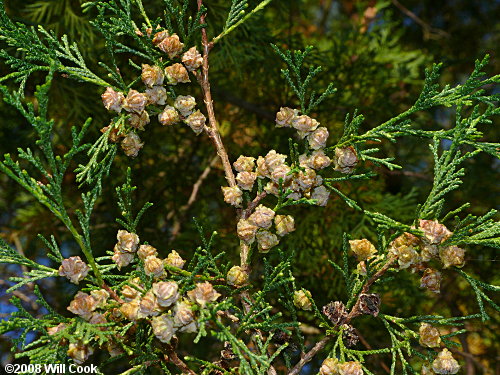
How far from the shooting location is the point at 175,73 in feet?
3.26

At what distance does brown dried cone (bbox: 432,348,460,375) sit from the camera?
33.8 inches

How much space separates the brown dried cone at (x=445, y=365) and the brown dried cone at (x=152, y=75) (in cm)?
71

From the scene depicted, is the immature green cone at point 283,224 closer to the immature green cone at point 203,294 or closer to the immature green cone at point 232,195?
the immature green cone at point 232,195

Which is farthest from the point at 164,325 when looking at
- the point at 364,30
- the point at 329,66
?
the point at 364,30

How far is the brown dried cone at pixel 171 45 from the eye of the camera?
99 cm

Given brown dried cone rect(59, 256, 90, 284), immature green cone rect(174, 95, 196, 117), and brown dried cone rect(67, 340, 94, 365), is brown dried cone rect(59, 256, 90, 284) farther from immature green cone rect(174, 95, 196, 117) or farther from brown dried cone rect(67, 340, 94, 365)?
immature green cone rect(174, 95, 196, 117)

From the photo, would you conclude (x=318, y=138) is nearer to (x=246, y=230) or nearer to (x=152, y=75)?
(x=246, y=230)

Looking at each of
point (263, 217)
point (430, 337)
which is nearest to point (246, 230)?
point (263, 217)

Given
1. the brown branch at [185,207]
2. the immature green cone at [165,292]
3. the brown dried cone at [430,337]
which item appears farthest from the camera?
the brown branch at [185,207]

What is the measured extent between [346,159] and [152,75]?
15.6 inches

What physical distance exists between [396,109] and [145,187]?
960mm

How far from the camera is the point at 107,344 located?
891mm

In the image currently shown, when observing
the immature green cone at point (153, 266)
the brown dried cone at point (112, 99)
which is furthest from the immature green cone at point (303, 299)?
the brown dried cone at point (112, 99)

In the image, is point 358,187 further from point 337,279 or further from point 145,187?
point 145,187
